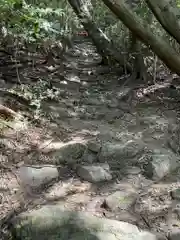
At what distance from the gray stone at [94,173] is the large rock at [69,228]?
0.79 m

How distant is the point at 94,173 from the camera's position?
387cm

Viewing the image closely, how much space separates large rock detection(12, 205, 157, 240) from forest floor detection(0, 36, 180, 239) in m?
0.21

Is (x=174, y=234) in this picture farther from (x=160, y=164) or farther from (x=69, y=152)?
(x=69, y=152)

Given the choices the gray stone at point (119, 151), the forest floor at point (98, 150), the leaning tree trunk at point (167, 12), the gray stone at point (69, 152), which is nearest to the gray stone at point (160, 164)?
the forest floor at point (98, 150)

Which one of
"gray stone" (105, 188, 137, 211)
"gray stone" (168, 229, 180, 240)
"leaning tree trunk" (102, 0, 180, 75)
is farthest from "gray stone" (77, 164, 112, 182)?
"leaning tree trunk" (102, 0, 180, 75)

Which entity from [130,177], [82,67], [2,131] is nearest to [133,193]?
[130,177]

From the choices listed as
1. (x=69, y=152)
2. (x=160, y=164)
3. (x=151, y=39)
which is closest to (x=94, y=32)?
(x=151, y=39)

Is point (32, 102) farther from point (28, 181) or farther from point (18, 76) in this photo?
point (28, 181)

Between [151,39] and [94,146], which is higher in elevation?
[151,39]

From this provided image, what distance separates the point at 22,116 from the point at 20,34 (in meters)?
1.94

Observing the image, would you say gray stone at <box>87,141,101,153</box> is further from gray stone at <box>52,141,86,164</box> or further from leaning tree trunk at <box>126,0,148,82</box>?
leaning tree trunk at <box>126,0,148,82</box>

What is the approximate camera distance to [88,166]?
4004mm

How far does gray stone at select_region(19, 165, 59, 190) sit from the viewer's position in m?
3.65

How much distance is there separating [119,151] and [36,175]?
1160 mm
